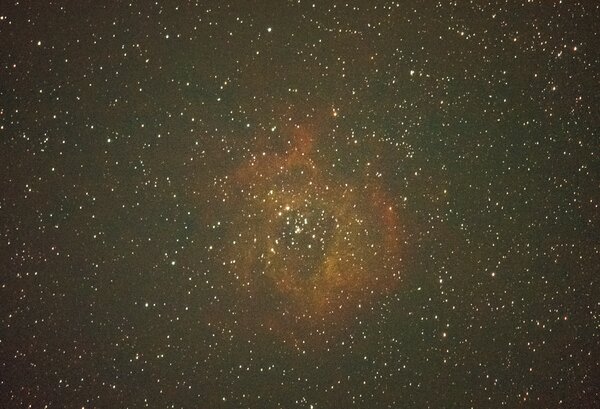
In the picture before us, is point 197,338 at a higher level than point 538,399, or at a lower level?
higher

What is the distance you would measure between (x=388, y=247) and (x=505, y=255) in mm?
134

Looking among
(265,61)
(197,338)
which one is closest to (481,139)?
(265,61)

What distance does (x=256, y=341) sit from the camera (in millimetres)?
465

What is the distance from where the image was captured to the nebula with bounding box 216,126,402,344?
0.45 metres

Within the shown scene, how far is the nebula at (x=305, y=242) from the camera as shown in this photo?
45cm

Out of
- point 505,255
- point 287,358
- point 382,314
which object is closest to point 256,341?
point 287,358

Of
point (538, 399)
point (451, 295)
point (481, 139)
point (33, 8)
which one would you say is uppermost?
point (33, 8)

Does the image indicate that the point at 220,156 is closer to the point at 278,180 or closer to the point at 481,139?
the point at 278,180

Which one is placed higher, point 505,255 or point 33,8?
point 33,8

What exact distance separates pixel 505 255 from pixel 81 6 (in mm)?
517

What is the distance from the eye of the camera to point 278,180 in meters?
0.45

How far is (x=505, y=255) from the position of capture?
1.58 feet

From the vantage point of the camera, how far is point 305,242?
45 centimetres

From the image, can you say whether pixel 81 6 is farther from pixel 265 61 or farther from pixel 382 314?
pixel 382 314
